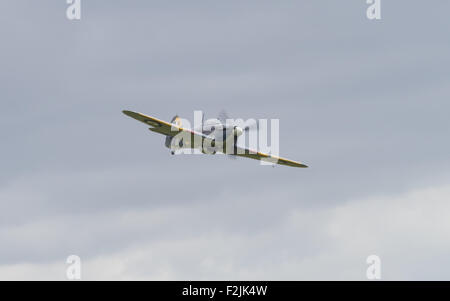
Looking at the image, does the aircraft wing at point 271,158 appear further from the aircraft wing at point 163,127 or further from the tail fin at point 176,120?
the aircraft wing at point 163,127

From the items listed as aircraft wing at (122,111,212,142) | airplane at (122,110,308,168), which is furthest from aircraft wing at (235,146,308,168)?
aircraft wing at (122,111,212,142)

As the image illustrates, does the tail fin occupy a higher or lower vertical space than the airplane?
higher

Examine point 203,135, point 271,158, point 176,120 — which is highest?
point 176,120

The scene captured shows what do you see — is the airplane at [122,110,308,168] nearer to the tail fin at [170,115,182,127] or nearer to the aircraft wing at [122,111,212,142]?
the aircraft wing at [122,111,212,142]

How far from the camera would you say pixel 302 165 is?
9656 cm

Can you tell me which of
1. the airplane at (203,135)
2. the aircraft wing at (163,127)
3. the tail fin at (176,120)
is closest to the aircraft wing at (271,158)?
the tail fin at (176,120)

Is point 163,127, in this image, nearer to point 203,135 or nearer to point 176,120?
point 203,135

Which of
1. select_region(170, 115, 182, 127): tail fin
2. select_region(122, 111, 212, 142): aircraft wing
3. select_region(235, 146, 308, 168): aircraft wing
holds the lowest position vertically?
select_region(235, 146, 308, 168): aircraft wing

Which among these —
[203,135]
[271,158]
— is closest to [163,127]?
[203,135]

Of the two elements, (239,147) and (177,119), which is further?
(177,119)
